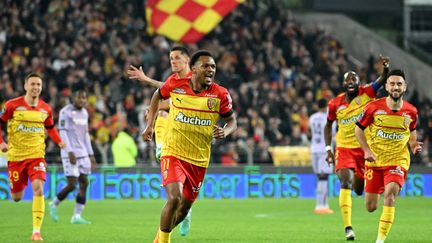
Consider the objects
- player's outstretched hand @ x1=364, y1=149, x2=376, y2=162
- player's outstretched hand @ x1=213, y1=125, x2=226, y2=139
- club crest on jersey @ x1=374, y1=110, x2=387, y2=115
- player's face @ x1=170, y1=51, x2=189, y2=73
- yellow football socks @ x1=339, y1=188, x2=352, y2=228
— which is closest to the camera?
player's outstretched hand @ x1=213, y1=125, x2=226, y2=139

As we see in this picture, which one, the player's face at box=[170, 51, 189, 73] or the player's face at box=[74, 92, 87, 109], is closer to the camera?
the player's face at box=[170, 51, 189, 73]

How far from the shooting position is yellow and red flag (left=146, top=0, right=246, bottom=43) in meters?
29.5

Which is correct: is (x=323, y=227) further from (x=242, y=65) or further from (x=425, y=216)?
(x=242, y=65)

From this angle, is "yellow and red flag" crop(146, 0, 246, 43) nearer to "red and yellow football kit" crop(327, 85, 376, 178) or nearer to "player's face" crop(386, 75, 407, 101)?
"red and yellow football kit" crop(327, 85, 376, 178)

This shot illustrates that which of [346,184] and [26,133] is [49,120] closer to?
[26,133]

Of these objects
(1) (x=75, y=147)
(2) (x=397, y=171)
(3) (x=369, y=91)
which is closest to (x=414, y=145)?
(2) (x=397, y=171)

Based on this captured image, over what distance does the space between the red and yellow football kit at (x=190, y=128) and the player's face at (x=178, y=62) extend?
7.35 feet

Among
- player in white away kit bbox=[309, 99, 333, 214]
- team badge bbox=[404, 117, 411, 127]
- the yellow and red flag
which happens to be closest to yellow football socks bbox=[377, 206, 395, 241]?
team badge bbox=[404, 117, 411, 127]

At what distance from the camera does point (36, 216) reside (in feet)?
51.5

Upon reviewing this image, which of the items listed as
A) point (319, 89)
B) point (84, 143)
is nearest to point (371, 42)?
point (319, 89)

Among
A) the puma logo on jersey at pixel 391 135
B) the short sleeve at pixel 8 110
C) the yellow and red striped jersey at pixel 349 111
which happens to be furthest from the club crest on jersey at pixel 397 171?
the short sleeve at pixel 8 110

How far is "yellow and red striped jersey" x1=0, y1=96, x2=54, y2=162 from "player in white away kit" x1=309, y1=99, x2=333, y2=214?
29.8 feet

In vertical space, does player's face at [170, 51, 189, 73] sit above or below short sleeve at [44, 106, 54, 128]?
Result: above

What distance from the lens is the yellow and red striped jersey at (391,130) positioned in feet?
47.0
